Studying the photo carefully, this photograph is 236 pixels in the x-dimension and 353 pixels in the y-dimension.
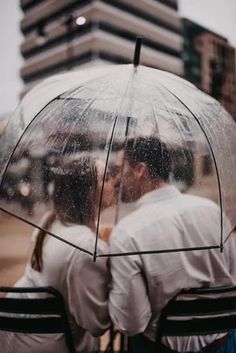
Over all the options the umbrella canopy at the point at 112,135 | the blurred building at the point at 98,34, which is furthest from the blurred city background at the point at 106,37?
the umbrella canopy at the point at 112,135

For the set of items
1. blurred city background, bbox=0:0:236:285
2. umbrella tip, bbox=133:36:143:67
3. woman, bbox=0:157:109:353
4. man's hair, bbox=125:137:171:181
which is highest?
blurred city background, bbox=0:0:236:285

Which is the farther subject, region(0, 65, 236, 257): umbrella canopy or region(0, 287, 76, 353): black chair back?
region(0, 65, 236, 257): umbrella canopy

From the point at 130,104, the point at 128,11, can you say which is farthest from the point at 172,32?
the point at 130,104

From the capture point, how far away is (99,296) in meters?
1.76

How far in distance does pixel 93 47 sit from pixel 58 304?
5512cm

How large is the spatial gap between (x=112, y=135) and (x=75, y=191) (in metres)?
0.29

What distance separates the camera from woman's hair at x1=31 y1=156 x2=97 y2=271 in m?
1.70

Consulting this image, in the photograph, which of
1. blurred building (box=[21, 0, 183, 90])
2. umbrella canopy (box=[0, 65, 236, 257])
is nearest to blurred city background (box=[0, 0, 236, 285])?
blurred building (box=[21, 0, 183, 90])

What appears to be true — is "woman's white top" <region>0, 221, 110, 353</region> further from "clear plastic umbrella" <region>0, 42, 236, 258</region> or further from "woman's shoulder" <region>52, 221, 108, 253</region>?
"clear plastic umbrella" <region>0, 42, 236, 258</region>

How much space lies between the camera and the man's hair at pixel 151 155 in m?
1.75

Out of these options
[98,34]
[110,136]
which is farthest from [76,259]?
[98,34]

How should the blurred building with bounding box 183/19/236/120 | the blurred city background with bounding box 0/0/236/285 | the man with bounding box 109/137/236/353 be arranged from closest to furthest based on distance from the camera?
the man with bounding box 109/137/236/353 → the blurred city background with bounding box 0/0/236/285 → the blurred building with bounding box 183/19/236/120

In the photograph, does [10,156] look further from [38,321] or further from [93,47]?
[93,47]

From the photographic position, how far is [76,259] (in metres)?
1.72
